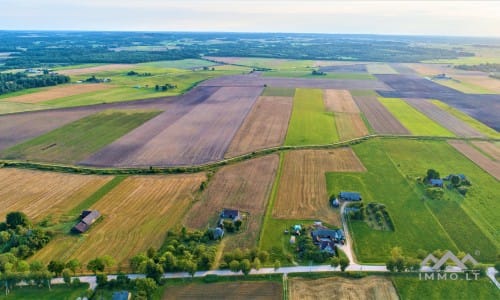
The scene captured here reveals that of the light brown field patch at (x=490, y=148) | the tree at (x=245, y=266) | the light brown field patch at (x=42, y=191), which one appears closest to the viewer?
the tree at (x=245, y=266)

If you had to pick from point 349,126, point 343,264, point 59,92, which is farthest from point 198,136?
point 59,92

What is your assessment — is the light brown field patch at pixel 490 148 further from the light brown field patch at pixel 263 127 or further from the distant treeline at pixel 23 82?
the distant treeline at pixel 23 82

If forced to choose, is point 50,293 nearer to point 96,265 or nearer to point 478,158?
point 96,265

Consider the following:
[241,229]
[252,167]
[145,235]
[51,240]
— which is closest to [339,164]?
[252,167]

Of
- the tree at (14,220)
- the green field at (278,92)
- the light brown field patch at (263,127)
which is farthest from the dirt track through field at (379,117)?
the tree at (14,220)

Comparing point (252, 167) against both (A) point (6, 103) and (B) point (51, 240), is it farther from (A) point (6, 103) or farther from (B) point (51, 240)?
(A) point (6, 103)

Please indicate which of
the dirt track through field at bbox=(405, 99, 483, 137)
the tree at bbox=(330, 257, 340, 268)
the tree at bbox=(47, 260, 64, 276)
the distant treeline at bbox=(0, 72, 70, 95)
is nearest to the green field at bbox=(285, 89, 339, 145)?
the dirt track through field at bbox=(405, 99, 483, 137)
